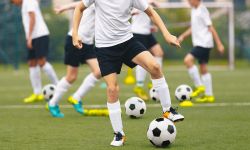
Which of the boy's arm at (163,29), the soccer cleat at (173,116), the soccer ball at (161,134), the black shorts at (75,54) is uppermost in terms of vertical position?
the boy's arm at (163,29)

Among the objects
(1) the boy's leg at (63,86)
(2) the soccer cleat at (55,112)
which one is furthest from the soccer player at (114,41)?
(2) the soccer cleat at (55,112)

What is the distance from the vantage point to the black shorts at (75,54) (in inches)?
466

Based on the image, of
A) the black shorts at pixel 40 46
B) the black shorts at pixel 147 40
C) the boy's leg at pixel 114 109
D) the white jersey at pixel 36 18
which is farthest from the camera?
the black shorts at pixel 147 40

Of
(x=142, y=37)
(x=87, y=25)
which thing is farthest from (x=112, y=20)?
(x=142, y=37)

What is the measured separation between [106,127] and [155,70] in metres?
1.79

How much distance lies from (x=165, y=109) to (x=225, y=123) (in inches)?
64.0

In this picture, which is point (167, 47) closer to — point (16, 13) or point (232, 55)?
point (232, 55)

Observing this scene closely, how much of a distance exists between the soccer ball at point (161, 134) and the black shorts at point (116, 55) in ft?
3.18

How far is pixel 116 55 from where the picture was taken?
8.88 m

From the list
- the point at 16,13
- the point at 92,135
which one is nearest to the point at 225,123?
the point at 92,135

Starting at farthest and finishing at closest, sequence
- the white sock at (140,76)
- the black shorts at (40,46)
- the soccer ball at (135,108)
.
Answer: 1. the white sock at (140,76)
2. the black shorts at (40,46)
3. the soccer ball at (135,108)

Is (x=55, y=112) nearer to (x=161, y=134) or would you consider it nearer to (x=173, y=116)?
(x=173, y=116)

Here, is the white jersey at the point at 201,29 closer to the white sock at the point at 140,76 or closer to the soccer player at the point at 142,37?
the soccer player at the point at 142,37

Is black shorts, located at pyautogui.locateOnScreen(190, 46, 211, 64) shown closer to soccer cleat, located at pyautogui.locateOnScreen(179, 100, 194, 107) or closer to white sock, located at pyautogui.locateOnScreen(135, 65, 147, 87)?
white sock, located at pyautogui.locateOnScreen(135, 65, 147, 87)
